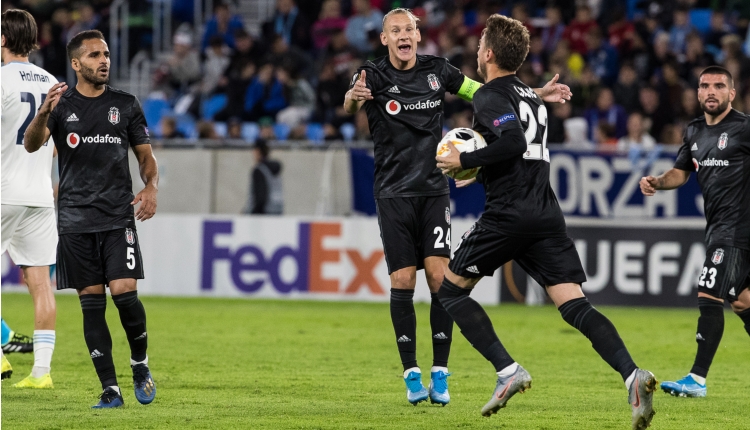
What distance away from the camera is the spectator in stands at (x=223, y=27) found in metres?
23.1

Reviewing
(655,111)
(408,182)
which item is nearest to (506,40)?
(408,182)

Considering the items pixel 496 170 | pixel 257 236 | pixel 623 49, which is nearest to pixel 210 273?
pixel 257 236

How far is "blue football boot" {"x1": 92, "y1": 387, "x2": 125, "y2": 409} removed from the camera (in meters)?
7.19

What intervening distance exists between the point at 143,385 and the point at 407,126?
243cm

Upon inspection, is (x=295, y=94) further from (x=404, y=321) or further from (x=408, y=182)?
(x=404, y=321)

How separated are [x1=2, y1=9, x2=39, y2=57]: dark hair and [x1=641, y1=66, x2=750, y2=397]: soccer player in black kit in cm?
457

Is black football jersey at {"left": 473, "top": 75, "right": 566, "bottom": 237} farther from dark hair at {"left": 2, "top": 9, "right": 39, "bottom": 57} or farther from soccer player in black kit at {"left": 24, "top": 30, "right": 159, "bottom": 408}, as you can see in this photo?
dark hair at {"left": 2, "top": 9, "right": 39, "bottom": 57}

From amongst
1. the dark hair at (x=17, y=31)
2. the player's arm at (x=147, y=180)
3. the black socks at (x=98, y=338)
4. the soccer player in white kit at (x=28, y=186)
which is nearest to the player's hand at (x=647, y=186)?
the player's arm at (x=147, y=180)

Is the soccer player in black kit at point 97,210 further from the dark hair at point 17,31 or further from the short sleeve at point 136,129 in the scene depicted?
the dark hair at point 17,31

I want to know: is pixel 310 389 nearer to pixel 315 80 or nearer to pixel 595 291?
pixel 595 291

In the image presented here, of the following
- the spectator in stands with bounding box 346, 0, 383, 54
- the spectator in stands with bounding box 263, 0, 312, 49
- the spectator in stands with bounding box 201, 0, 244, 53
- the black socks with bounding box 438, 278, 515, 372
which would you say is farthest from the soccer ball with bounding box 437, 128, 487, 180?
the spectator in stands with bounding box 201, 0, 244, 53

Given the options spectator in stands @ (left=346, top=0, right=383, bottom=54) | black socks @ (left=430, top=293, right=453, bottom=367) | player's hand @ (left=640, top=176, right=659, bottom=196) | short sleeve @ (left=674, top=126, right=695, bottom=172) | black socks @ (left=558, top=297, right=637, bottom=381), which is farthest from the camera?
spectator in stands @ (left=346, top=0, right=383, bottom=54)

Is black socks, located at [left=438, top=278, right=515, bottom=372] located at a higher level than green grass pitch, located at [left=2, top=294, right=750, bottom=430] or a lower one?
higher

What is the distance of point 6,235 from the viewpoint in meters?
8.46
